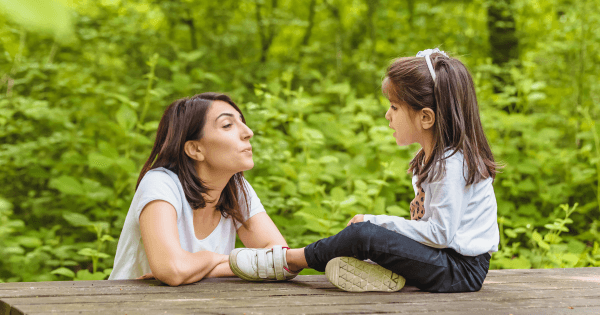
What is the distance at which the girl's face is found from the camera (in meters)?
1.82

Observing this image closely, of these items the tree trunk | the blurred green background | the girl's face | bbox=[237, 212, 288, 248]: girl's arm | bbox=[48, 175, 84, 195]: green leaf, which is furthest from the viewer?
the tree trunk

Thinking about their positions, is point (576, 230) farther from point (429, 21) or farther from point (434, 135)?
point (429, 21)

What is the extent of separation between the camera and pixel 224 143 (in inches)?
79.1

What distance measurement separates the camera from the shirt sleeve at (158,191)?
1.79 metres

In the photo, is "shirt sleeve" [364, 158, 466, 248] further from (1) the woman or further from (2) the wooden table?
(1) the woman

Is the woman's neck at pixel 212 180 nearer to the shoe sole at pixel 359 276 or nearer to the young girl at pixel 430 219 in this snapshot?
the young girl at pixel 430 219

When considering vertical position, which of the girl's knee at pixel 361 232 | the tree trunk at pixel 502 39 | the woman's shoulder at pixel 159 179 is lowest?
the girl's knee at pixel 361 232

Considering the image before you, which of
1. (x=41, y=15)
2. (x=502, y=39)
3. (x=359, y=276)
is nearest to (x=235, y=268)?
(x=359, y=276)

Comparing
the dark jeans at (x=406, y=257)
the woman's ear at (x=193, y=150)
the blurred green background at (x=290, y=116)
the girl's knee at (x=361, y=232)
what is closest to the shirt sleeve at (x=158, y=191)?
the woman's ear at (x=193, y=150)

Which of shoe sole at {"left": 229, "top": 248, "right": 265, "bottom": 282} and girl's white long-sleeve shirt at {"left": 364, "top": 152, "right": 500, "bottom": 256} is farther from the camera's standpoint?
shoe sole at {"left": 229, "top": 248, "right": 265, "bottom": 282}

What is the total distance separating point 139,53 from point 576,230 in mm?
5119

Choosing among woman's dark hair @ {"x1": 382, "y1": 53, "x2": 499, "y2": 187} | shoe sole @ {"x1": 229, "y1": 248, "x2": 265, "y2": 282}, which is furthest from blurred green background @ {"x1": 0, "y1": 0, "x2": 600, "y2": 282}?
shoe sole @ {"x1": 229, "y1": 248, "x2": 265, "y2": 282}

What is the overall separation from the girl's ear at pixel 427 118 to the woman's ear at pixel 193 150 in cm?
96

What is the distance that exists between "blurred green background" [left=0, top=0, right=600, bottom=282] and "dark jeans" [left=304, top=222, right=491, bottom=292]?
96cm
